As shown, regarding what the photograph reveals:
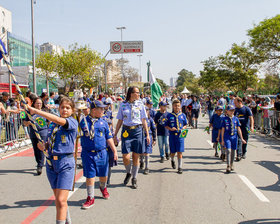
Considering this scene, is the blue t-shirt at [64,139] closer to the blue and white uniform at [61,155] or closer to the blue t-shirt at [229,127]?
the blue and white uniform at [61,155]

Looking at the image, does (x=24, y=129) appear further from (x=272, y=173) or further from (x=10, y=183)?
(x=272, y=173)

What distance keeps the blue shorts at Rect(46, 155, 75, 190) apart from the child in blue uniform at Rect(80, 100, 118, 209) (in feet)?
3.76

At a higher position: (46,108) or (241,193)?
(46,108)

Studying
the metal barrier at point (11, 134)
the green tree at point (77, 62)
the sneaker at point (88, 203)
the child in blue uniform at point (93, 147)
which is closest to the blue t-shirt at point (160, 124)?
the child in blue uniform at point (93, 147)

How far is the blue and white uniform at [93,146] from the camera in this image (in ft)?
15.9

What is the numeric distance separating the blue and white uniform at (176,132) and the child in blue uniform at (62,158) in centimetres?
382

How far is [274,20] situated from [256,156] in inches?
832

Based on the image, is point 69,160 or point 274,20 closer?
point 69,160

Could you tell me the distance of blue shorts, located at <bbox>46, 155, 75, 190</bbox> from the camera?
3588 mm

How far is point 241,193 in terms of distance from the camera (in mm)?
5605

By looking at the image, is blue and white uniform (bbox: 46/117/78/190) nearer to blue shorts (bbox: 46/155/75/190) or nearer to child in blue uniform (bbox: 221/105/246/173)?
blue shorts (bbox: 46/155/75/190)

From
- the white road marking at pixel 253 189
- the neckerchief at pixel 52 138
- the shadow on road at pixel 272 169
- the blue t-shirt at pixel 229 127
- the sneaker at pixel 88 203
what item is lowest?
the shadow on road at pixel 272 169

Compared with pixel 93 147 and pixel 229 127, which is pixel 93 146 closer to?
pixel 93 147

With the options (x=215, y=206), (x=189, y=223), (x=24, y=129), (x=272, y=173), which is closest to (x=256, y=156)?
(x=272, y=173)
